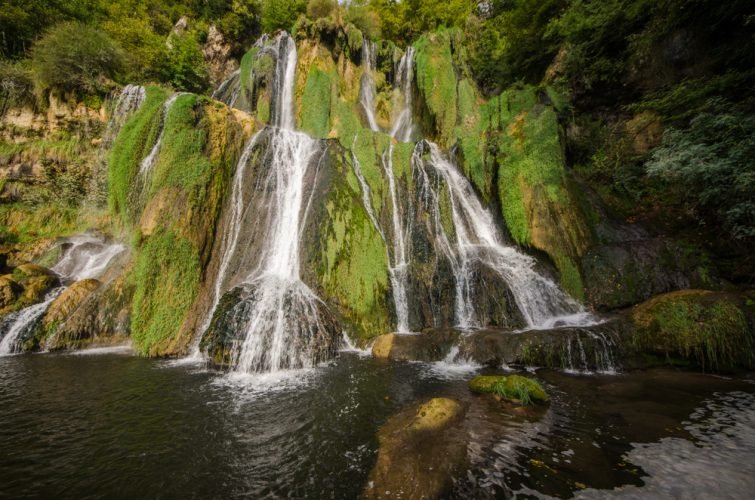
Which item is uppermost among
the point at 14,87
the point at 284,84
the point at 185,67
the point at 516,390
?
the point at 185,67

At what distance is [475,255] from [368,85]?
51.1 feet

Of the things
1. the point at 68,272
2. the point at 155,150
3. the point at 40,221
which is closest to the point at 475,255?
the point at 155,150

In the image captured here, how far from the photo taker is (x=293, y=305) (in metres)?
8.23

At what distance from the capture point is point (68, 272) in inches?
485

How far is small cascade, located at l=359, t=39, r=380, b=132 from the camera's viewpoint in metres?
19.4

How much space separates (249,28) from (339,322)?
3058 cm

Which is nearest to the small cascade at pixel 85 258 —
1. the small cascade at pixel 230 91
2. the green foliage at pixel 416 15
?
the small cascade at pixel 230 91

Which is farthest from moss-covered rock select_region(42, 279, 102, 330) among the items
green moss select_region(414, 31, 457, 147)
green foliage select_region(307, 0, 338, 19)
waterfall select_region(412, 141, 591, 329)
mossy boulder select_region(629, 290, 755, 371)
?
green foliage select_region(307, 0, 338, 19)

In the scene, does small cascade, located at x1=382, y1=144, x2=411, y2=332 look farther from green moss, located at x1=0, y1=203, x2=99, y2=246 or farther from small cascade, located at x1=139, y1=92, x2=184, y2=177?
green moss, located at x1=0, y1=203, x2=99, y2=246

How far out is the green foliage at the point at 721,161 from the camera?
705 cm

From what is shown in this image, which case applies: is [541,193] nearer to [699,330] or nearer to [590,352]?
[699,330]

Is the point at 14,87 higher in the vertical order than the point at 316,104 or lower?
lower

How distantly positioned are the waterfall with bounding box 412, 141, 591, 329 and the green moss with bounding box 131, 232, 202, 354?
8.36 meters

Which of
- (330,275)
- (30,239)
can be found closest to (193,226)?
(330,275)
